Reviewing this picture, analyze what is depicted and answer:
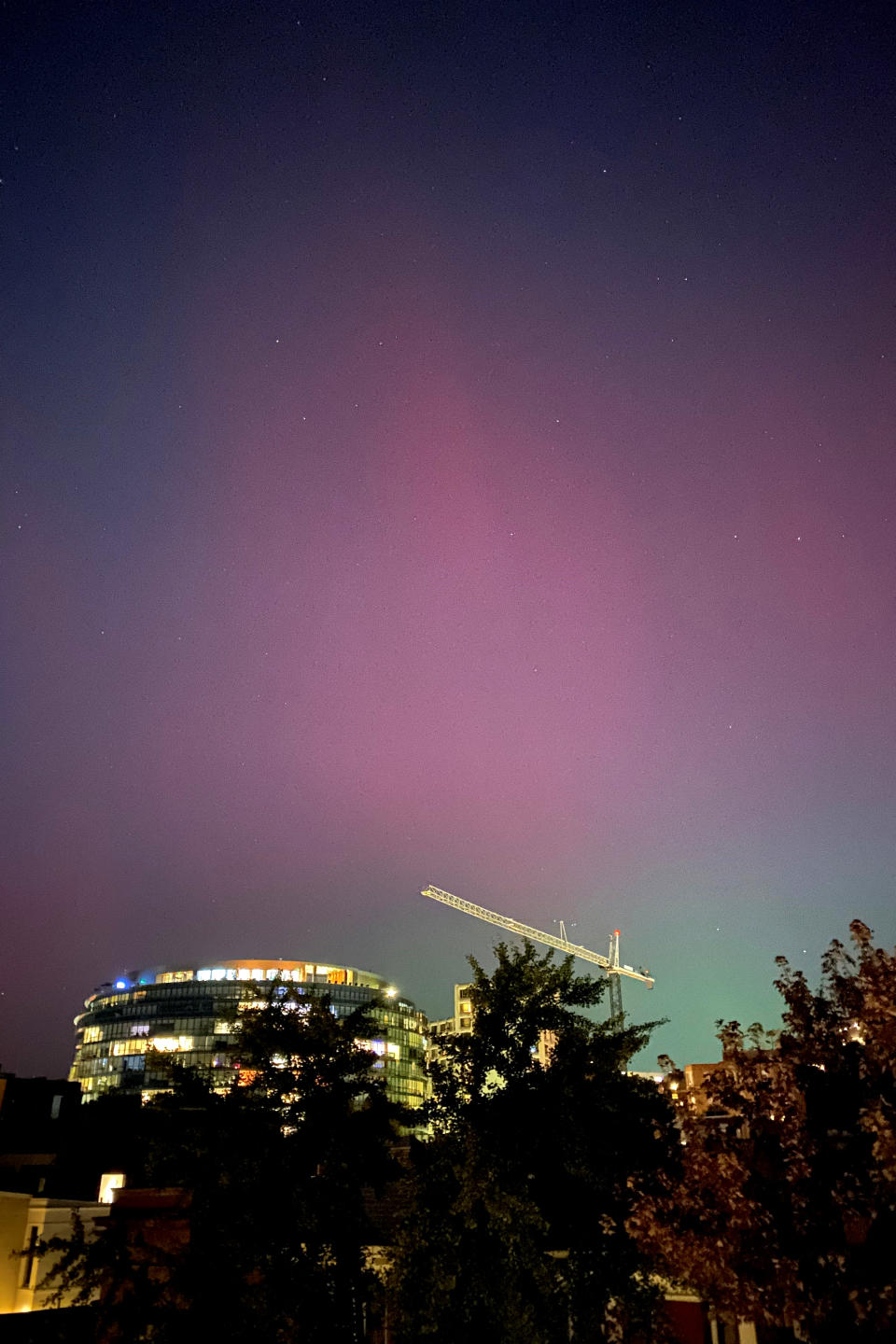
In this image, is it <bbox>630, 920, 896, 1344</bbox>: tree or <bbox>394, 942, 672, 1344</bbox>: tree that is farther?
<bbox>394, 942, 672, 1344</bbox>: tree

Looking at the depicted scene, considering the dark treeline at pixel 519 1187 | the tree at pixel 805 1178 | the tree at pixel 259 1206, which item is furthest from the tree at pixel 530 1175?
the tree at pixel 805 1178

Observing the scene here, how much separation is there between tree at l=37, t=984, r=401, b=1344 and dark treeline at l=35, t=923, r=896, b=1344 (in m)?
0.04

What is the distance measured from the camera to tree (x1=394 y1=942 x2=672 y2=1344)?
19109 mm

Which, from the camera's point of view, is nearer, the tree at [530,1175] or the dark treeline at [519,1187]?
the dark treeline at [519,1187]

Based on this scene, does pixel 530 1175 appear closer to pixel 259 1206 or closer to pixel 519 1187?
pixel 519 1187

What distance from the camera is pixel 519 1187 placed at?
63.0 ft

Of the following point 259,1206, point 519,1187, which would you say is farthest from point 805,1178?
point 259,1206

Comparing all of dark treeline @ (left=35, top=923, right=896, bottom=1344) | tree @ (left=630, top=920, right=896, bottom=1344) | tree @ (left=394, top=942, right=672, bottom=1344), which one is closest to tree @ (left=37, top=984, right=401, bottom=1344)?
dark treeline @ (left=35, top=923, right=896, bottom=1344)

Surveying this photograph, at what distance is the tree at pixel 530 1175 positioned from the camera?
62.7 ft

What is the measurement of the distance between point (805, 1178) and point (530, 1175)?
673cm

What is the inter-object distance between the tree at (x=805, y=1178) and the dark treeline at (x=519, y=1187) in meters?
0.04

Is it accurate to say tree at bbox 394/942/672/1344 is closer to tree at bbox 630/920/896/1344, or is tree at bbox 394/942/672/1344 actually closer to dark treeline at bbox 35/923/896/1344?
dark treeline at bbox 35/923/896/1344

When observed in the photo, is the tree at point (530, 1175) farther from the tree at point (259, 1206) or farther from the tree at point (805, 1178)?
the tree at point (805, 1178)

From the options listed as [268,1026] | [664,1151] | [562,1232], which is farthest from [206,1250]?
[664,1151]
